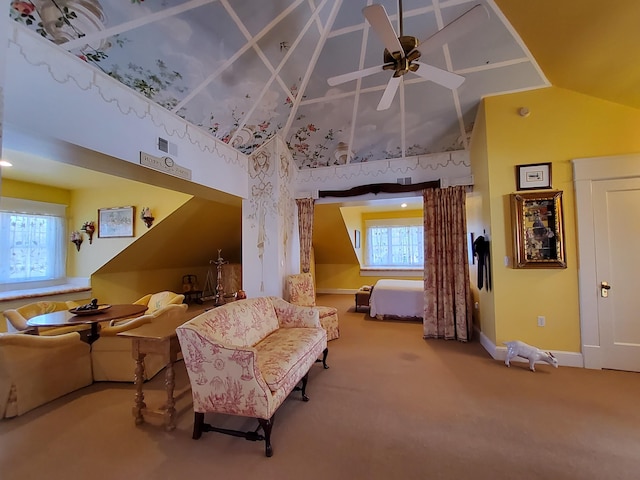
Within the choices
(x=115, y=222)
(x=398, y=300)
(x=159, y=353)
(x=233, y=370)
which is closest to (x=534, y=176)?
(x=398, y=300)

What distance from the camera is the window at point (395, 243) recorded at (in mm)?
8578

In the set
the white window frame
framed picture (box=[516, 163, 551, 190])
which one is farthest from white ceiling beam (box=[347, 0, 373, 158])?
the white window frame

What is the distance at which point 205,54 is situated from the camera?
2.69 m

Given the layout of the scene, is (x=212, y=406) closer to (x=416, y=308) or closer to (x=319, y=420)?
(x=319, y=420)

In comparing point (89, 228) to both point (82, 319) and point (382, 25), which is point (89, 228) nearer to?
point (82, 319)

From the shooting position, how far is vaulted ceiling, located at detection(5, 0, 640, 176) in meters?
2.24

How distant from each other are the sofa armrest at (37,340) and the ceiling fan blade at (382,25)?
367cm

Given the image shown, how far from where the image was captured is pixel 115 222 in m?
5.16

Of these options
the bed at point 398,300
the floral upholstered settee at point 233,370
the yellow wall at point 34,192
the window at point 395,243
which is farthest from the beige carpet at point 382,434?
the window at point 395,243

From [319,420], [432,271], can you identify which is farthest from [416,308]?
[319,420]

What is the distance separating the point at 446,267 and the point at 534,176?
159 centimetres

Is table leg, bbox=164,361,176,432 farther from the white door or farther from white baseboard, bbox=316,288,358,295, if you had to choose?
white baseboard, bbox=316,288,358,295

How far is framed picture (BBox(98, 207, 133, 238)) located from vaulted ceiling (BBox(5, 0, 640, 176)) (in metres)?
2.51

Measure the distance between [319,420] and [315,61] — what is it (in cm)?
356
